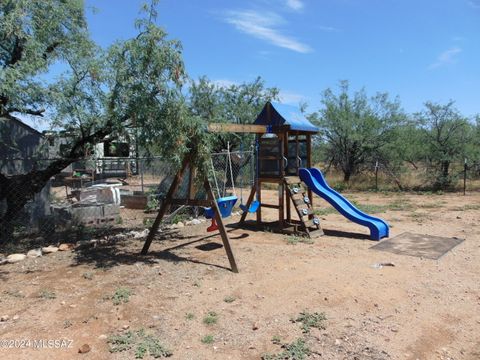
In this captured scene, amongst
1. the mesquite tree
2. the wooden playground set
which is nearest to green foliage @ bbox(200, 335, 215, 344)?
the mesquite tree

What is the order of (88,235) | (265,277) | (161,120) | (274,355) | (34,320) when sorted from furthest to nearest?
(88,235) < (161,120) < (265,277) < (34,320) < (274,355)

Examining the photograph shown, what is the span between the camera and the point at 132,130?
23.5 ft

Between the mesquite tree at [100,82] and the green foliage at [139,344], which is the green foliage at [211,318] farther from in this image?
the mesquite tree at [100,82]

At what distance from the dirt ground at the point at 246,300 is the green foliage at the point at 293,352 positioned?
4 centimetres

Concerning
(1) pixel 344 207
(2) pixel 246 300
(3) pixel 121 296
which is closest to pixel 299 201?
(1) pixel 344 207

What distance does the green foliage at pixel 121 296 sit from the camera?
4.58 metres

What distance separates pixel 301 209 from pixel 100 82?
14.4ft

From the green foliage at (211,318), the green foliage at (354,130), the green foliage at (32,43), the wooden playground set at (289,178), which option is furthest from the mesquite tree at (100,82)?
the green foliage at (354,130)

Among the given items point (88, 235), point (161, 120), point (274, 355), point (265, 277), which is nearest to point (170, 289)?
point (265, 277)

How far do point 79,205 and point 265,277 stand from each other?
646 cm

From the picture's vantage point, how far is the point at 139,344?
3.60m

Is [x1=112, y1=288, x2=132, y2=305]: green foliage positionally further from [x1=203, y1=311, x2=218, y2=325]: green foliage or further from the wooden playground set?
the wooden playground set

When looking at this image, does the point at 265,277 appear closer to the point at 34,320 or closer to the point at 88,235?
the point at 34,320

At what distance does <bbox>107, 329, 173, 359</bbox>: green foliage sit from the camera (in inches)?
136
